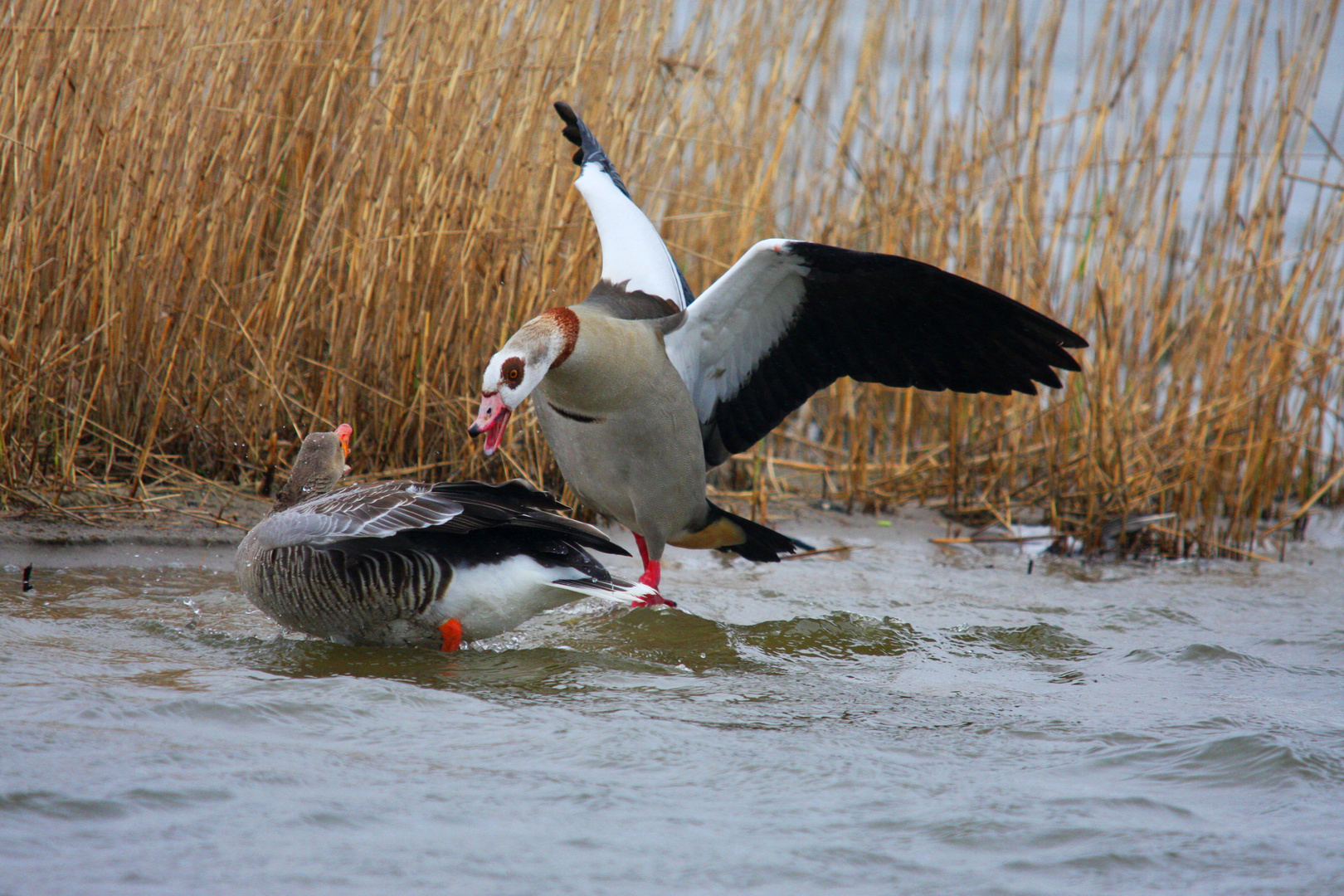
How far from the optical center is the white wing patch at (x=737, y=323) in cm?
405

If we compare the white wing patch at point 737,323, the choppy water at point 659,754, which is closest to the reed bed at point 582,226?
the white wing patch at point 737,323

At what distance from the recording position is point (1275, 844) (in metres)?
2.39

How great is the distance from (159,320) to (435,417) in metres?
1.10

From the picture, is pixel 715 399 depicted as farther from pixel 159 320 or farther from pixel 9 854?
pixel 9 854

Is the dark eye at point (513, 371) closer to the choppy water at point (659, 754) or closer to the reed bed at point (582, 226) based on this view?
the choppy water at point (659, 754)

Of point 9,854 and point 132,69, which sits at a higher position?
point 132,69

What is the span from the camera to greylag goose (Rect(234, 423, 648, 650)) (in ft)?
11.7

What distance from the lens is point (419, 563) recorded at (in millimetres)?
3631

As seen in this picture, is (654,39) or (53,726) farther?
(654,39)

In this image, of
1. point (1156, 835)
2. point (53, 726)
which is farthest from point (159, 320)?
point (1156, 835)

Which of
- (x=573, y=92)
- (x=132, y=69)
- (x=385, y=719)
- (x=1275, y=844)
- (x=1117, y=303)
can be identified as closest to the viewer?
(x=1275, y=844)

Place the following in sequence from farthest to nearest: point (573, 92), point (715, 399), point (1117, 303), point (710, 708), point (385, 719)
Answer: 1. point (1117, 303)
2. point (573, 92)
3. point (715, 399)
4. point (710, 708)
5. point (385, 719)

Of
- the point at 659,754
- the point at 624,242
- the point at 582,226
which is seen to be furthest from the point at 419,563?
the point at 582,226

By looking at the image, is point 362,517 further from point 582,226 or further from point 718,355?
point 582,226
